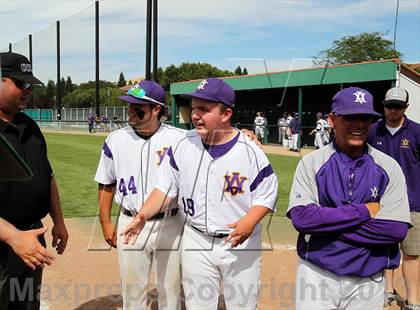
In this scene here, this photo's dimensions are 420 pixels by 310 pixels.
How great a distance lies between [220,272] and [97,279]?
2743mm

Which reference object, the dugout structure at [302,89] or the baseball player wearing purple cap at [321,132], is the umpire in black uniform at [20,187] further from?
the baseball player wearing purple cap at [321,132]

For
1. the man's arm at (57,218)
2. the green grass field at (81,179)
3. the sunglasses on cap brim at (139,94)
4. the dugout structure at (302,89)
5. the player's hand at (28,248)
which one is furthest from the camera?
the dugout structure at (302,89)

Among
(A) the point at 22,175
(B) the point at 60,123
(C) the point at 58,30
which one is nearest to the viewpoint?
(A) the point at 22,175

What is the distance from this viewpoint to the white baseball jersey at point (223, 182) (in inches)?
126

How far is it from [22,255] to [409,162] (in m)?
3.67

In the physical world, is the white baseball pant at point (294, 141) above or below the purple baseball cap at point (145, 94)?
below

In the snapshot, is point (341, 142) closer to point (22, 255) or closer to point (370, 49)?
point (22, 255)

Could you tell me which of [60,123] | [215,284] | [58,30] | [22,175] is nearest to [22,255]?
[22,175]

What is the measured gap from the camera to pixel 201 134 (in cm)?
323

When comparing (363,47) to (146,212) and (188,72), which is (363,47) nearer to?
(188,72)

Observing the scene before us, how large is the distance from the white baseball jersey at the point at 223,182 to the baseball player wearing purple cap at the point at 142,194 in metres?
0.44

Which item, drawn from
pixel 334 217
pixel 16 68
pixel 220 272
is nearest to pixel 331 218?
pixel 334 217

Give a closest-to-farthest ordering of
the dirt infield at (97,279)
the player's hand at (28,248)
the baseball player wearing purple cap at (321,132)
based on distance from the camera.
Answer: the player's hand at (28,248) < the dirt infield at (97,279) < the baseball player wearing purple cap at (321,132)

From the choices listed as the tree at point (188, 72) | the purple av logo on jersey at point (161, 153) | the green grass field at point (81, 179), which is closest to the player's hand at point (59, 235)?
the purple av logo on jersey at point (161, 153)
